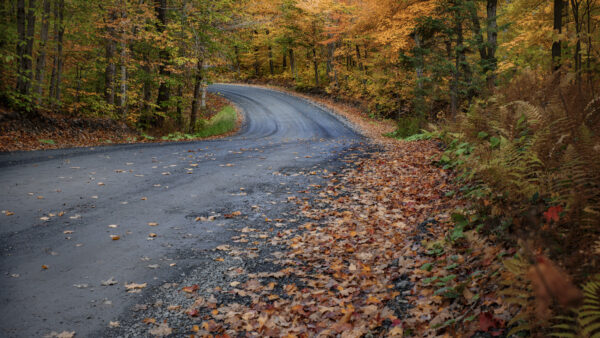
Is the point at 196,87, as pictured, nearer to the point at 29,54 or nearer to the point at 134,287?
the point at 29,54

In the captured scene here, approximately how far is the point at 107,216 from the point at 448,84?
17.8 meters

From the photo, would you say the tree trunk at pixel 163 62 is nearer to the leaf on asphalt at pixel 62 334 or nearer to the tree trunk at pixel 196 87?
the tree trunk at pixel 196 87

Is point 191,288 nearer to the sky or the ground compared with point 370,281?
nearer to the ground

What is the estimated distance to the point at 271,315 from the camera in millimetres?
4141

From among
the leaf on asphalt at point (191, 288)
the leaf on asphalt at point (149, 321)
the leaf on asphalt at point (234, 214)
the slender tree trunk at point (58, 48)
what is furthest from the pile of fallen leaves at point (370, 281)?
the slender tree trunk at point (58, 48)

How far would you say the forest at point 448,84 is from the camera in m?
2.98

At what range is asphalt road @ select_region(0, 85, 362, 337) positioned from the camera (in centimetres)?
420

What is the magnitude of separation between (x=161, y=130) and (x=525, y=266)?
18.9m

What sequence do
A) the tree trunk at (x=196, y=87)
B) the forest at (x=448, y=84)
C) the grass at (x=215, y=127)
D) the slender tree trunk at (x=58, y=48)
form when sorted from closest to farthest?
the forest at (x=448, y=84), the slender tree trunk at (x=58, y=48), the grass at (x=215, y=127), the tree trunk at (x=196, y=87)

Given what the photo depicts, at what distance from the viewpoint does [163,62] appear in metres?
18.3

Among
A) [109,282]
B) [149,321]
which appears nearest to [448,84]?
[109,282]

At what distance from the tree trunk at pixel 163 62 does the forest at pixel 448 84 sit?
8 cm

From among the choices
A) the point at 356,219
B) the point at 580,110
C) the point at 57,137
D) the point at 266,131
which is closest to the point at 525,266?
the point at 580,110

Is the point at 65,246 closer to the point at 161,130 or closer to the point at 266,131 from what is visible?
the point at 161,130
